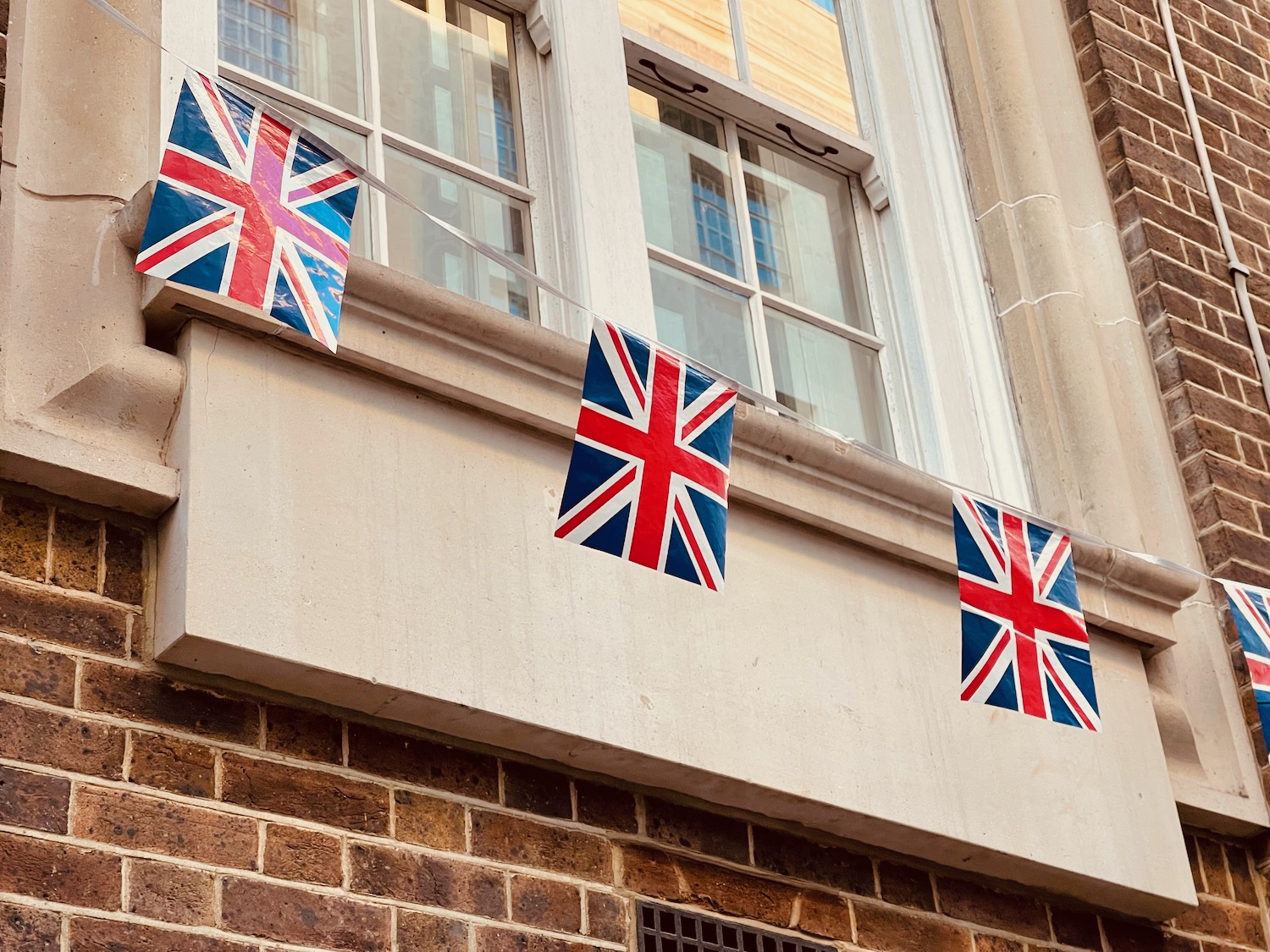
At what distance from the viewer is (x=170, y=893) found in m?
Result: 3.08

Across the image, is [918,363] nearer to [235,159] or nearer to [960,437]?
[960,437]

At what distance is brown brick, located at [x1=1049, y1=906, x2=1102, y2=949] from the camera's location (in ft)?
14.5

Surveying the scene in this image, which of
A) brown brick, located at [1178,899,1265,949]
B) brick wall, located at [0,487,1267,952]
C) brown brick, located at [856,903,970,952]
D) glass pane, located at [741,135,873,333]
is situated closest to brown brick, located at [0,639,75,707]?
brick wall, located at [0,487,1267,952]

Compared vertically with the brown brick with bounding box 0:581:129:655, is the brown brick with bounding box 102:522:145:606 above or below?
above

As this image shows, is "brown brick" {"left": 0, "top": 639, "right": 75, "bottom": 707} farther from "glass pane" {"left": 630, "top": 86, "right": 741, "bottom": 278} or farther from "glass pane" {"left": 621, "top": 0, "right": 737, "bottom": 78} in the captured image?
"glass pane" {"left": 621, "top": 0, "right": 737, "bottom": 78}

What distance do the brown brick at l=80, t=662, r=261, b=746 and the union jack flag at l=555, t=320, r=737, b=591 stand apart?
621 mm

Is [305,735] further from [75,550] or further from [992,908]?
[992,908]

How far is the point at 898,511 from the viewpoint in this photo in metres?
4.46

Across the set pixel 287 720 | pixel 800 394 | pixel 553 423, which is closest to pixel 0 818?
pixel 287 720

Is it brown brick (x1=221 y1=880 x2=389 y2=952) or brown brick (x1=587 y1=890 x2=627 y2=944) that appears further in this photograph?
brown brick (x1=587 y1=890 x2=627 y2=944)

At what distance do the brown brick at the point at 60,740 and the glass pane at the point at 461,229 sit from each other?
143 centimetres

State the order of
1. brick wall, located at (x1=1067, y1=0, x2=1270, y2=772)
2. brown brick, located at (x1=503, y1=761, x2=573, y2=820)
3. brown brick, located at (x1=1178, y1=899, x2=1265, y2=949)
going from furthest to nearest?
brick wall, located at (x1=1067, y1=0, x2=1270, y2=772) < brown brick, located at (x1=1178, y1=899, x2=1265, y2=949) < brown brick, located at (x1=503, y1=761, x2=573, y2=820)

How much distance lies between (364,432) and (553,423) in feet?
1.42

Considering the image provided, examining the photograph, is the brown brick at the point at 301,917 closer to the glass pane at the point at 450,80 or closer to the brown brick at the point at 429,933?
the brown brick at the point at 429,933
